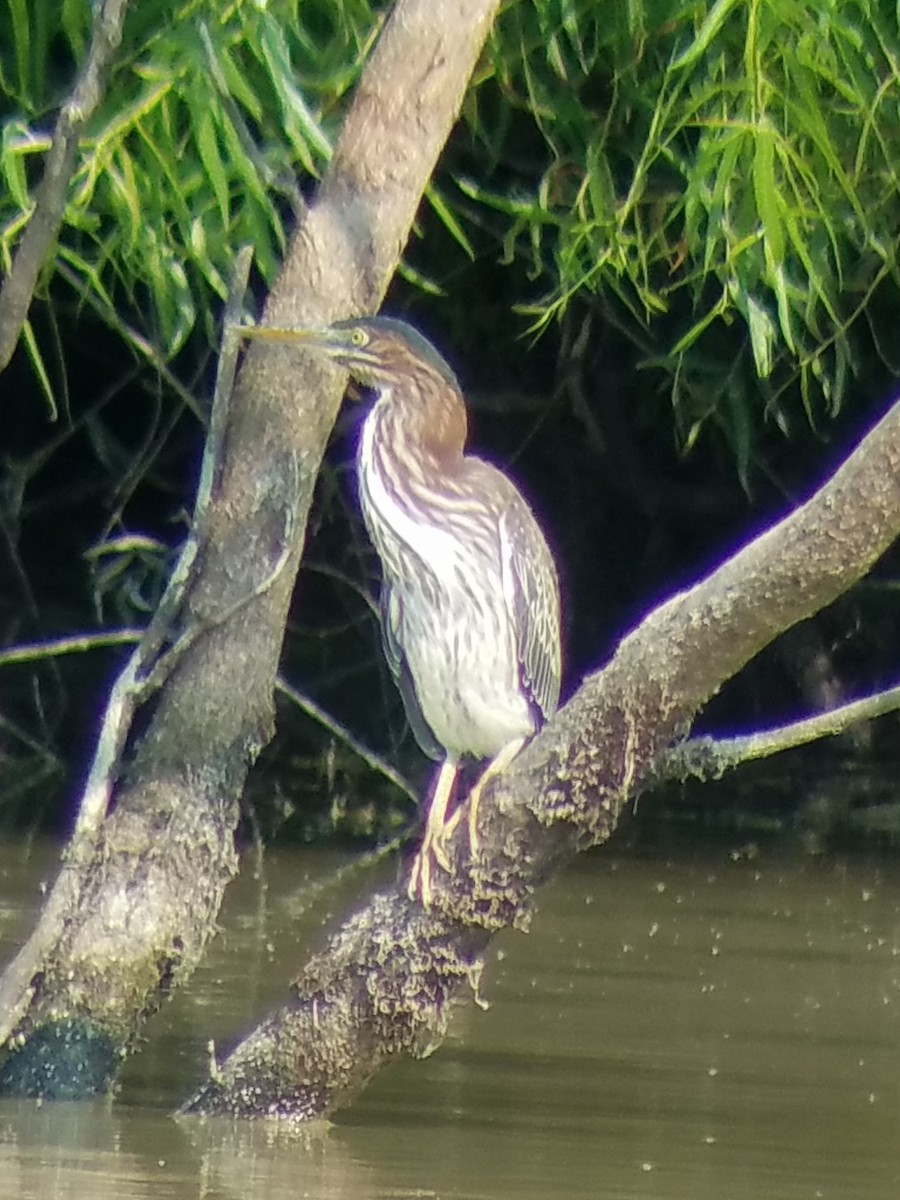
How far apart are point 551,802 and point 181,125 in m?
2.00

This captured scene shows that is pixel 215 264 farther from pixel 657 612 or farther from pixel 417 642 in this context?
pixel 657 612

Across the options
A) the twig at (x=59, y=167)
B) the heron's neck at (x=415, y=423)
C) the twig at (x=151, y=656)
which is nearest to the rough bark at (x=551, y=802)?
the twig at (x=151, y=656)

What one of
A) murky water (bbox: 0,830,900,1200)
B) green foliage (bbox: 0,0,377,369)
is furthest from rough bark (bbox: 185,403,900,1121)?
green foliage (bbox: 0,0,377,369)

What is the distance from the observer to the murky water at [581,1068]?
11.6 feet

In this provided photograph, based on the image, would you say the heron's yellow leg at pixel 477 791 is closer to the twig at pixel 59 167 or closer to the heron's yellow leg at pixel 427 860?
the heron's yellow leg at pixel 427 860

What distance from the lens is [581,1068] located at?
4.27 m

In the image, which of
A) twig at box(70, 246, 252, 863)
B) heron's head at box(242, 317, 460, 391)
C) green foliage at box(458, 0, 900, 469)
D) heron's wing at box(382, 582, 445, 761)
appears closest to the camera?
twig at box(70, 246, 252, 863)

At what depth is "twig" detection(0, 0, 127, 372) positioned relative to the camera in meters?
3.37

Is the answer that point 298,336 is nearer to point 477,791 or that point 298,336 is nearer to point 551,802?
point 477,791

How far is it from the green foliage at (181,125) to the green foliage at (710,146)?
0.57m

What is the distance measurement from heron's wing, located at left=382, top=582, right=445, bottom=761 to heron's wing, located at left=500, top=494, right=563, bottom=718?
0.20 m

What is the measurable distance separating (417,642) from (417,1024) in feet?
2.46

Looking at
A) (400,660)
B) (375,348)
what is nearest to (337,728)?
(400,660)

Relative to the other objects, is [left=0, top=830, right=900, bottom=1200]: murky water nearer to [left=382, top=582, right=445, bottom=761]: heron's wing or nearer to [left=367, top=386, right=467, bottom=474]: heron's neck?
[left=382, top=582, right=445, bottom=761]: heron's wing
